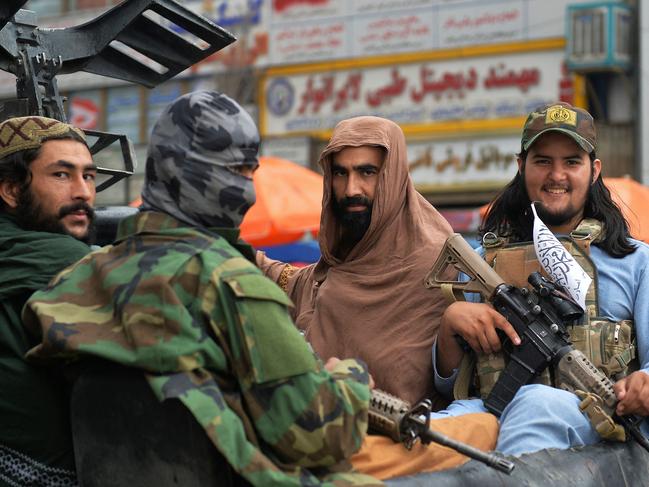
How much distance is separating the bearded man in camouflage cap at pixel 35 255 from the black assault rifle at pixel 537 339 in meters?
1.33

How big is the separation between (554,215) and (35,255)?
1951 millimetres

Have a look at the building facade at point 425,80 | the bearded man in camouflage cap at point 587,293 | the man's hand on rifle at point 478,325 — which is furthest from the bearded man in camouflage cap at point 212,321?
the building facade at point 425,80

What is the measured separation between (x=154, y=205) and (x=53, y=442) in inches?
28.5

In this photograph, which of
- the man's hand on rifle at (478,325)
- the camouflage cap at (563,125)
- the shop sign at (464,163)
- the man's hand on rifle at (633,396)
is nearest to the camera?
the man's hand on rifle at (633,396)

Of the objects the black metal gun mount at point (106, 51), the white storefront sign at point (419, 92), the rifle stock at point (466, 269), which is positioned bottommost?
the rifle stock at point (466, 269)

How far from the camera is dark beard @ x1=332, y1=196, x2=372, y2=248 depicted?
434 cm

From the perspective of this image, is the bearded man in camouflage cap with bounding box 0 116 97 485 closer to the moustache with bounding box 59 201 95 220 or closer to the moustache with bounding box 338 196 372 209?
the moustache with bounding box 59 201 95 220

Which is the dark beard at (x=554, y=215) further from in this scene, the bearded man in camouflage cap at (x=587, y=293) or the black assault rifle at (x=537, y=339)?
the black assault rifle at (x=537, y=339)

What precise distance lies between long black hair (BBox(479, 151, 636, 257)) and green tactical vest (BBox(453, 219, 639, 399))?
0.06m

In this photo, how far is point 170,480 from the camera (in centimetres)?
264

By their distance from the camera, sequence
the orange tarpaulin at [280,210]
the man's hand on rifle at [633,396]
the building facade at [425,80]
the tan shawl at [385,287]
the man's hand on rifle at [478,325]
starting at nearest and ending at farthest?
the man's hand on rifle at [633,396], the man's hand on rifle at [478,325], the tan shawl at [385,287], the orange tarpaulin at [280,210], the building facade at [425,80]

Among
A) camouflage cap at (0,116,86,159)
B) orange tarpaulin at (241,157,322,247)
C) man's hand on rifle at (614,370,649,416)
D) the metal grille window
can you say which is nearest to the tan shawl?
man's hand on rifle at (614,370,649,416)

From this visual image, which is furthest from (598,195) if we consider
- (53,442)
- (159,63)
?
(53,442)

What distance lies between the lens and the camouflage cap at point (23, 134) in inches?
142
